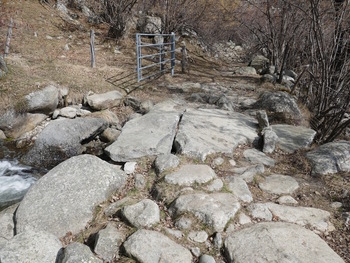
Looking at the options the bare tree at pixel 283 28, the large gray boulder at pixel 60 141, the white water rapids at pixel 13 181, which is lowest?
A: the white water rapids at pixel 13 181

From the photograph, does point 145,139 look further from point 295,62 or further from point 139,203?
point 295,62

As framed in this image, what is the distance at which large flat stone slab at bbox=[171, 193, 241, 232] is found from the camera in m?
2.87

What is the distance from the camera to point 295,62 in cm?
1045

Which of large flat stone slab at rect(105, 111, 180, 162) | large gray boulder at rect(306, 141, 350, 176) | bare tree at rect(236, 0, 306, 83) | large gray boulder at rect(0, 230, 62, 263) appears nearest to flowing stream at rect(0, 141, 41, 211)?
large flat stone slab at rect(105, 111, 180, 162)

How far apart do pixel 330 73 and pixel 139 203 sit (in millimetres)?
4454

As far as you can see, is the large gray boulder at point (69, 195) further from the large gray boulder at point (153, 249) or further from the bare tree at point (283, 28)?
the bare tree at point (283, 28)

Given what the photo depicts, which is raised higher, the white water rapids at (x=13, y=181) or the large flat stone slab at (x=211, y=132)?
the large flat stone slab at (x=211, y=132)

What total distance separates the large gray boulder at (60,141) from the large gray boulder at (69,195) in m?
1.60

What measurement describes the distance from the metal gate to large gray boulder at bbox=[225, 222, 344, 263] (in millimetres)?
5659

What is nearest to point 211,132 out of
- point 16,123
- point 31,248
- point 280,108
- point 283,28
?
point 280,108

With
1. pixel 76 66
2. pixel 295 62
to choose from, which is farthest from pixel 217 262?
pixel 295 62

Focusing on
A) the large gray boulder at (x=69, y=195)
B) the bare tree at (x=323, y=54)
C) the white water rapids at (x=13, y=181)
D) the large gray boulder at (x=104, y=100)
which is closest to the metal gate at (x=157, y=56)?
the large gray boulder at (x=104, y=100)

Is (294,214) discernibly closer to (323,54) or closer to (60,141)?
(323,54)

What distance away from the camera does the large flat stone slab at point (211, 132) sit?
14.2 ft
